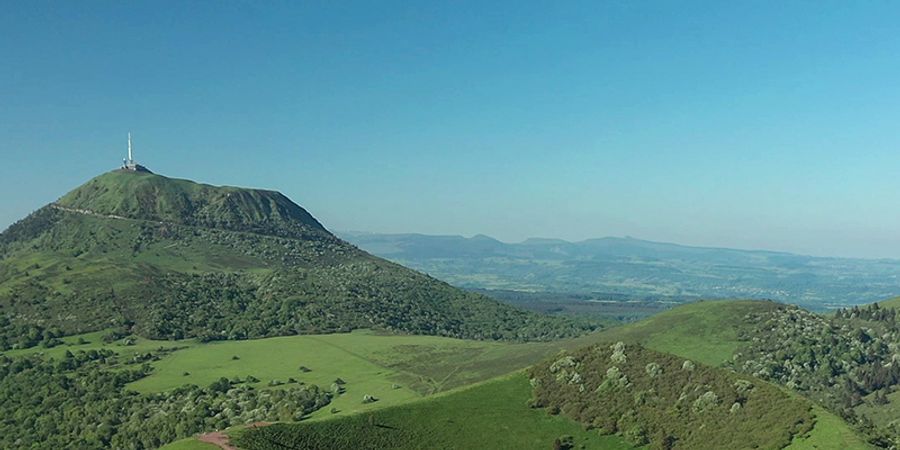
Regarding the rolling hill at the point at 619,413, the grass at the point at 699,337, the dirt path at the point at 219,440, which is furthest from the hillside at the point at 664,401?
the grass at the point at 699,337

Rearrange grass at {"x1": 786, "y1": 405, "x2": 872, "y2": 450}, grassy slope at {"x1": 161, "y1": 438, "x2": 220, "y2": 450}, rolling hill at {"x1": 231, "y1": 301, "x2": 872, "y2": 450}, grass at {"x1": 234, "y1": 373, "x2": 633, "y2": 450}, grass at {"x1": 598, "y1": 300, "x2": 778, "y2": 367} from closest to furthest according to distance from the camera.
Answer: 1. grass at {"x1": 786, "y1": 405, "x2": 872, "y2": 450}
2. grassy slope at {"x1": 161, "y1": 438, "x2": 220, "y2": 450}
3. rolling hill at {"x1": 231, "y1": 301, "x2": 872, "y2": 450}
4. grass at {"x1": 234, "y1": 373, "x2": 633, "y2": 450}
5. grass at {"x1": 598, "y1": 300, "x2": 778, "y2": 367}

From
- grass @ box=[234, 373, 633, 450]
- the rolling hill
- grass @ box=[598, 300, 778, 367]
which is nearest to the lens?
the rolling hill

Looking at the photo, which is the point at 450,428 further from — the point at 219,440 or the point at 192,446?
the point at 192,446

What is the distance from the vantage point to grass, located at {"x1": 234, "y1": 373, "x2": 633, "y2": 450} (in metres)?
91.5

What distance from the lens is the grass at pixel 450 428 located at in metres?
91.5

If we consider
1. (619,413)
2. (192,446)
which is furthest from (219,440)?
(619,413)

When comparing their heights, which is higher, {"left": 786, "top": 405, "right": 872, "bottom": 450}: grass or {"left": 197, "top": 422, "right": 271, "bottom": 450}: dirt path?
{"left": 197, "top": 422, "right": 271, "bottom": 450}: dirt path

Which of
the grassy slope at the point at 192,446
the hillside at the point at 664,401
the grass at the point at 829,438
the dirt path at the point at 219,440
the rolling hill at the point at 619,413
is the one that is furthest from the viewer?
the hillside at the point at 664,401

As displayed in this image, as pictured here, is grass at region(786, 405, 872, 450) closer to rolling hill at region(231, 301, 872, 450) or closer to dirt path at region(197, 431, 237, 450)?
rolling hill at region(231, 301, 872, 450)

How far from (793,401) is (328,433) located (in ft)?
193

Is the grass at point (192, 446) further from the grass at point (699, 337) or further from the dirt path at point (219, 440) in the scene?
the grass at point (699, 337)

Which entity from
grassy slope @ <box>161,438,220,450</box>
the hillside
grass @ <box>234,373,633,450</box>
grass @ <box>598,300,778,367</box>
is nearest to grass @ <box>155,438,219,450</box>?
grassy slope @ <box>161,438,220,450</box>

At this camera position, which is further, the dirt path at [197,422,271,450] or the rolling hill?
the rolling hill

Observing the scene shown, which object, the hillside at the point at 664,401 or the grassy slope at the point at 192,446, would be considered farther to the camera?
the hillside at the point at 664,401
